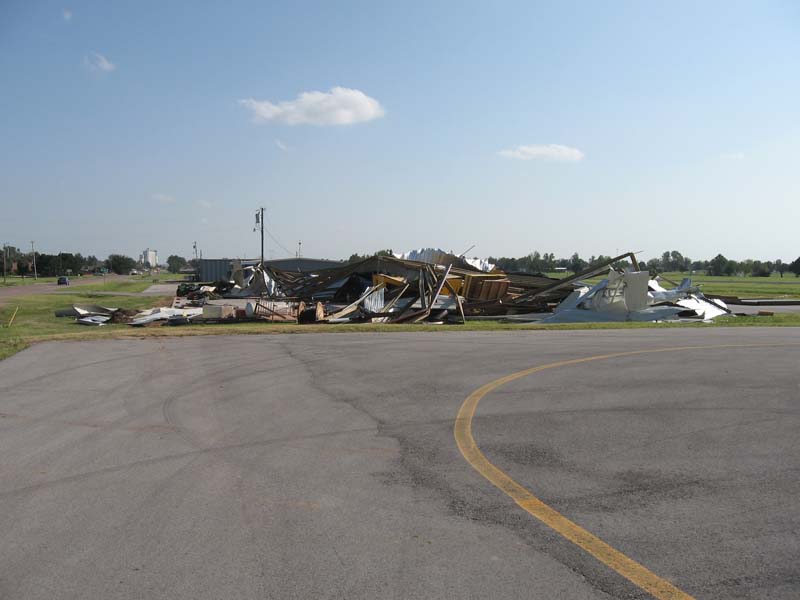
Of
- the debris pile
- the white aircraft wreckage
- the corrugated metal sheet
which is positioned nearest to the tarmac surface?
the debris pile

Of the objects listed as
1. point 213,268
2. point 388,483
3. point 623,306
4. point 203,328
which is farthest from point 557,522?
point 213,268

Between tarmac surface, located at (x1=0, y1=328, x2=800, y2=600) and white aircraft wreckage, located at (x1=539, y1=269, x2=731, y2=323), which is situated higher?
white aircraft wreckage, located at (x1=539, y1=269, x2=731, y2=323)

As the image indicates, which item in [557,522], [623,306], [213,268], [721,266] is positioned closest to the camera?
[557,522]

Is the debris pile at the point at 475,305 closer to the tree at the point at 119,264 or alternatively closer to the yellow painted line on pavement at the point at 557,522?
the yellow painted line on pavement at the point at 557,522

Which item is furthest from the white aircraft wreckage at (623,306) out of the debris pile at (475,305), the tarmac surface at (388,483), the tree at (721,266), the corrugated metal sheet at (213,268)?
the tree at (721,266)

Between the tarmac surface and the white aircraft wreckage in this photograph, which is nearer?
the tarmac surface

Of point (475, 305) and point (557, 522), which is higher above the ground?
point (475, 305)

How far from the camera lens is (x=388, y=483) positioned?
18.1 feet

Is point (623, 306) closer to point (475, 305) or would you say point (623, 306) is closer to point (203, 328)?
point (475, 305)

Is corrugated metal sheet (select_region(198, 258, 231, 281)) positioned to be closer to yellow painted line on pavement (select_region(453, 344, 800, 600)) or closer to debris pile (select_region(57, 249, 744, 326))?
debris pile (select_region(57, 249, 744, 326))

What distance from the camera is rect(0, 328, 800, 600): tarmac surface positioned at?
3.88m

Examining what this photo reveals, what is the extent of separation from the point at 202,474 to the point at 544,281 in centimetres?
3224

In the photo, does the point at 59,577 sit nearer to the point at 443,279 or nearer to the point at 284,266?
the point at 443,279

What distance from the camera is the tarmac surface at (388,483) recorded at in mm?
3885
